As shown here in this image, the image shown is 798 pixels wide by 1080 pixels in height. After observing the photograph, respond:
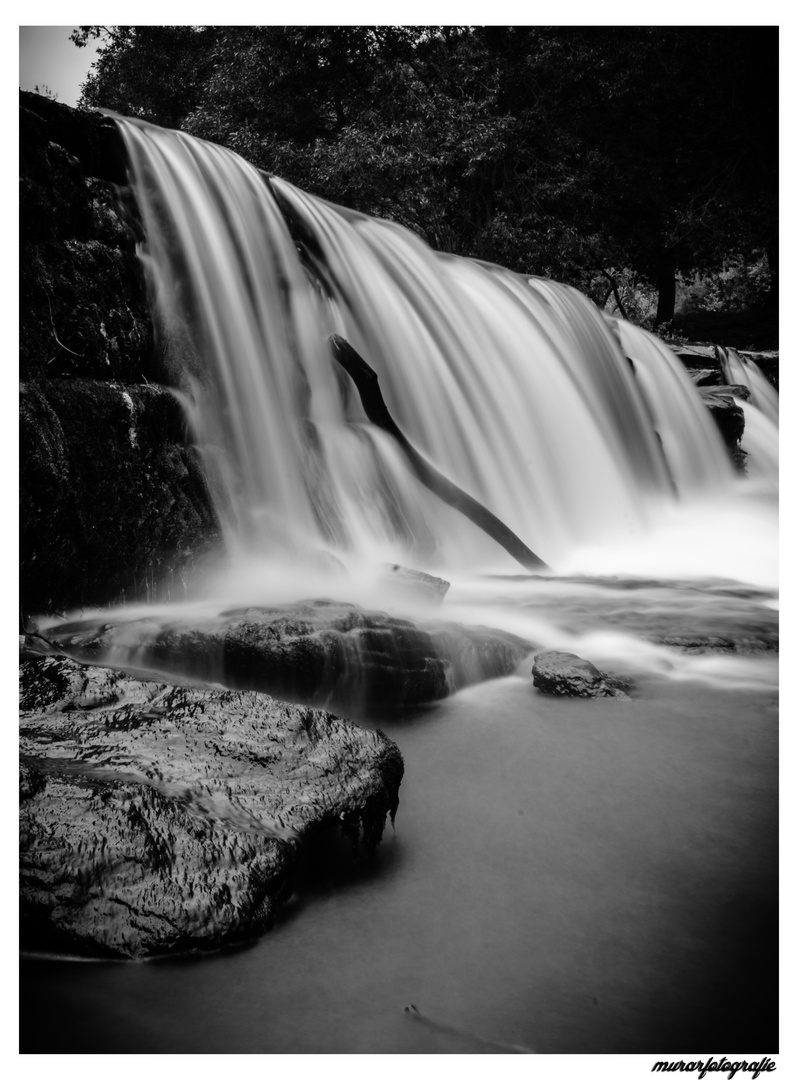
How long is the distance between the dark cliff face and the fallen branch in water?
1248mm

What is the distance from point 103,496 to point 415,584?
1.41 m

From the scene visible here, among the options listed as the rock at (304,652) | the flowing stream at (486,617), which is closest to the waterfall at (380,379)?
the flowing stream at (486,617)

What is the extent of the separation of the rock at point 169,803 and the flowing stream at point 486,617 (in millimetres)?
81

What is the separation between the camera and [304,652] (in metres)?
2.72

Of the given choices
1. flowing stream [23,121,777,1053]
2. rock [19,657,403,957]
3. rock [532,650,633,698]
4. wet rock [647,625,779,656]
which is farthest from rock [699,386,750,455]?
rock [19,657,403,957]

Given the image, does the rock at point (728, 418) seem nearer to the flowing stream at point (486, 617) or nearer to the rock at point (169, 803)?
the flowing stream at point (486, 617)

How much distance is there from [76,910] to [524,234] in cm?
1310

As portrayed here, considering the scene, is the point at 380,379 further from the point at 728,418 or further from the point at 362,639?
the point at 728,418

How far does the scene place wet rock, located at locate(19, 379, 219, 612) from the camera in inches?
126

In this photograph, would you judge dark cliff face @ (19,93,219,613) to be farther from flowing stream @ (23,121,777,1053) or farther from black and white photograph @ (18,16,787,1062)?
flowing stream @ (23,121,777,1053)
